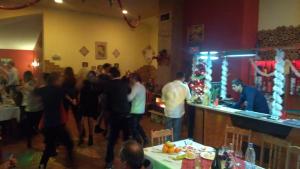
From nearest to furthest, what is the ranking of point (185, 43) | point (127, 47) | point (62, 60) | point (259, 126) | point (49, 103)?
point (49, 103) → point (259, 126) → point (185, 43) → point (62, 60) → point (127, 47)

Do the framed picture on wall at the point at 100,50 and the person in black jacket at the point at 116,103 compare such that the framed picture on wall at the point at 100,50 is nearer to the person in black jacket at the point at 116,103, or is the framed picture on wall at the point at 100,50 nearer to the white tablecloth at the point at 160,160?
the person in black jacket at the point at 116,103

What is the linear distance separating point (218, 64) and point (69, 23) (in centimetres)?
566

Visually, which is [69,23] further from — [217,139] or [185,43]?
[217,139]

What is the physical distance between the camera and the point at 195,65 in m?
5.39

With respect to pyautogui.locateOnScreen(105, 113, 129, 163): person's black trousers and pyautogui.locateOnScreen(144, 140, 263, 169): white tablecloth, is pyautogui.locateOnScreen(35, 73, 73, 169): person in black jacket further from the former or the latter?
pyautogui.locateOnScreen(144, 140, 263, 169): white tablecloth

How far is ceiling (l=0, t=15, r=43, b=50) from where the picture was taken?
8977mm

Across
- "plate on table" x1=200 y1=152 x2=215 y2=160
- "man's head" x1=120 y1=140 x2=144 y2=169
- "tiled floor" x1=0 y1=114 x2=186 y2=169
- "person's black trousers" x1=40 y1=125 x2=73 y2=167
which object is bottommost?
"tiled floor" x1=0 y1=114 x2=186 y2=169

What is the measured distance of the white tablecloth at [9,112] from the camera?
4994 millimetres

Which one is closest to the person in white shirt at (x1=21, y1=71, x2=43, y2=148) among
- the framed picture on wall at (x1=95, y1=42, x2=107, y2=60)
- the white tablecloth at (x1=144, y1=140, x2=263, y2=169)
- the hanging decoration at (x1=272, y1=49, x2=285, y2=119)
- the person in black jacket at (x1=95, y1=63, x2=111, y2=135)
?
the person in black jacket at (x1=95, y1=63, x2=111, y2=135)

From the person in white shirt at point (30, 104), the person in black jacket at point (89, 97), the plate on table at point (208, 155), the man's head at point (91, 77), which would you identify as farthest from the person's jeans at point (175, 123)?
the person in white shirt at point (30, 104)

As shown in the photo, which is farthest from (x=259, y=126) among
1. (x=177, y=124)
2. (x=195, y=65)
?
(x=195, y=65)

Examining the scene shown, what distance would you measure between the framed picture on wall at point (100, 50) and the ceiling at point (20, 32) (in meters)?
2.16

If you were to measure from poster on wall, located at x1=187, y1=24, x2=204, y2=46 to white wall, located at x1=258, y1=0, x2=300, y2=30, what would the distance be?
4.89 ft

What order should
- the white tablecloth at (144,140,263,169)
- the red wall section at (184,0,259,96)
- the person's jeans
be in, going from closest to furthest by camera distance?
the white tablecloth at (144,140,263,169), the person's jeans, the red wall section at (184,0,259,96)
